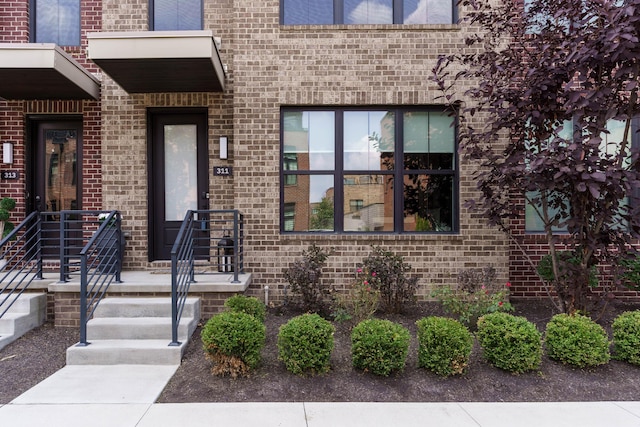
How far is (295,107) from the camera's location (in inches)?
240

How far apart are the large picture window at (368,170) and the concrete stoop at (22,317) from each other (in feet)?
11.1

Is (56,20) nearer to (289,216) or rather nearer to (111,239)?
(111,239)

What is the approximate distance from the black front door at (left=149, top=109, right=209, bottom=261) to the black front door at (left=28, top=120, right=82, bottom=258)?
1.26m

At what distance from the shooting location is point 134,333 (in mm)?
4441

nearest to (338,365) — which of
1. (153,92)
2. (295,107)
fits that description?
(295,107)

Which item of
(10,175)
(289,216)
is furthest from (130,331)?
(10,175)

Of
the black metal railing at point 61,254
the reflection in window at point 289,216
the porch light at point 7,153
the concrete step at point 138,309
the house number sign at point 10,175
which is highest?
the porch light at point 7,153

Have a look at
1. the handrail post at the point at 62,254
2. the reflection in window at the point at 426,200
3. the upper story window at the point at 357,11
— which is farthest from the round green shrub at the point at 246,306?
the upper story window at the point at 357,11

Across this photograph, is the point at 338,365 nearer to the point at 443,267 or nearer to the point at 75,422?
the point at 75,422

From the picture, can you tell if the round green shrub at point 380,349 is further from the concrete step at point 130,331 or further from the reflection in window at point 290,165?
the reflection in window at point 290,165

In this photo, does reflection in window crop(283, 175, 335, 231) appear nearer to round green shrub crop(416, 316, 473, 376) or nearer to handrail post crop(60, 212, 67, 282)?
round green shrub crop(416, 316, 473, 376)

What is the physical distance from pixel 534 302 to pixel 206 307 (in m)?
4.88

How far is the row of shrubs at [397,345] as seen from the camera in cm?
365

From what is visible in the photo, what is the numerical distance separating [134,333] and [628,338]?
5100mm
